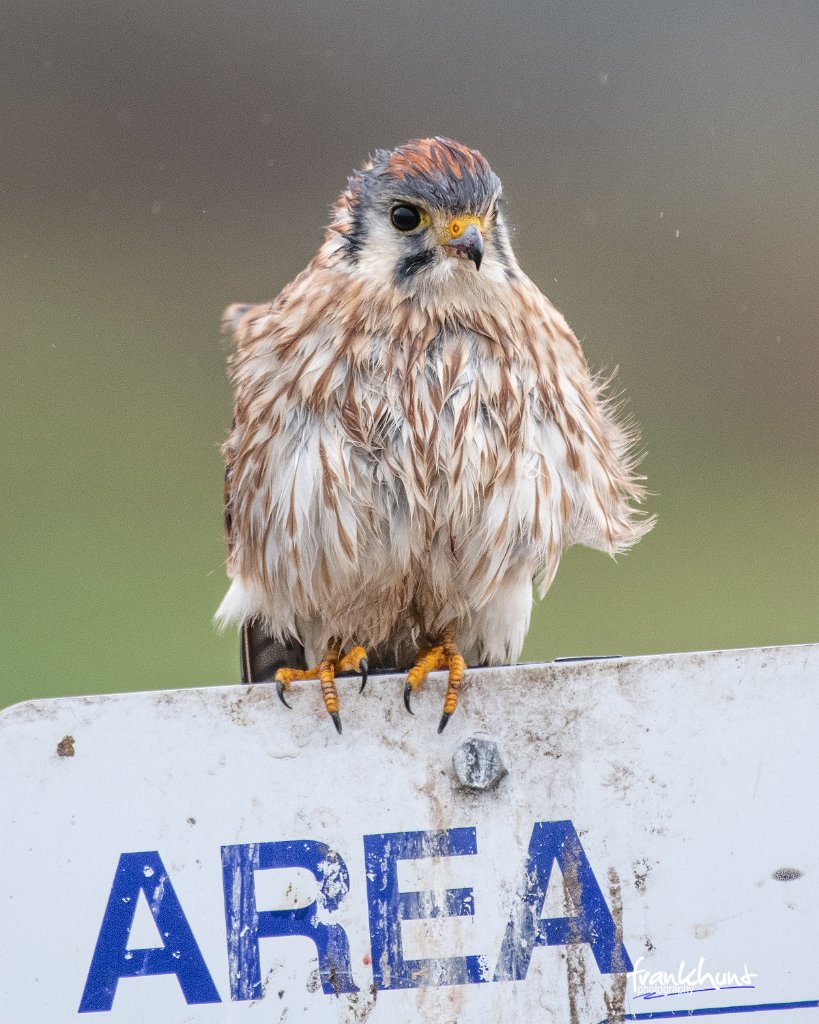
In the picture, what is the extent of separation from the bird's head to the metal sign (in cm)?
91

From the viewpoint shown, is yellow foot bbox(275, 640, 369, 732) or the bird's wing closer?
yellow foot bbox(275, 640, 369, 732)

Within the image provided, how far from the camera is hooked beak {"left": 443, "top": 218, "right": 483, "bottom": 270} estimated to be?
8.53ft

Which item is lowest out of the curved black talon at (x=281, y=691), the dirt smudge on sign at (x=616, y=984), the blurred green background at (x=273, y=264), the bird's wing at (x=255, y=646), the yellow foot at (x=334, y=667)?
the dirt smudge on sign at (x=616, y=984)

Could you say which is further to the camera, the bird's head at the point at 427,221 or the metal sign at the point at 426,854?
the bird's head at the point at 427,221

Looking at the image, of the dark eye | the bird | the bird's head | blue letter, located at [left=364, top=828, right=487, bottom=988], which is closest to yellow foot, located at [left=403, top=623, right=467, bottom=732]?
the bird

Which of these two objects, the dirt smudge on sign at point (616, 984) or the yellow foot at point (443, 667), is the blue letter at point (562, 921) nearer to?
the dirt smudge on sign at point (616, 984)

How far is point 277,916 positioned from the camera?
1.92 meters

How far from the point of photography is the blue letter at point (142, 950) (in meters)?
1.90

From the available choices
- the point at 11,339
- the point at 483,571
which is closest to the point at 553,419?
the point at 483,571

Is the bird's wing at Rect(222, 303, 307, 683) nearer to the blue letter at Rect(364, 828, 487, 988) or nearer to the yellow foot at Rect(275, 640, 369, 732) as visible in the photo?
the yellow foot at Rect(275, 640, 369, 732)

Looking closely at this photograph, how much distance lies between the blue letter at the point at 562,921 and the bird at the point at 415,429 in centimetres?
60

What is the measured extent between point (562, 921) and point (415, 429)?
964mm

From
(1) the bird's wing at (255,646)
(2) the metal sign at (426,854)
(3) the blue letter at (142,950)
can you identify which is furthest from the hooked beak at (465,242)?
(3) the blue letter at (142,950)

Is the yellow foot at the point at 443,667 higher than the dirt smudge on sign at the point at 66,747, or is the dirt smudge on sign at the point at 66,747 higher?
the yellow foot at the point at 443,667
